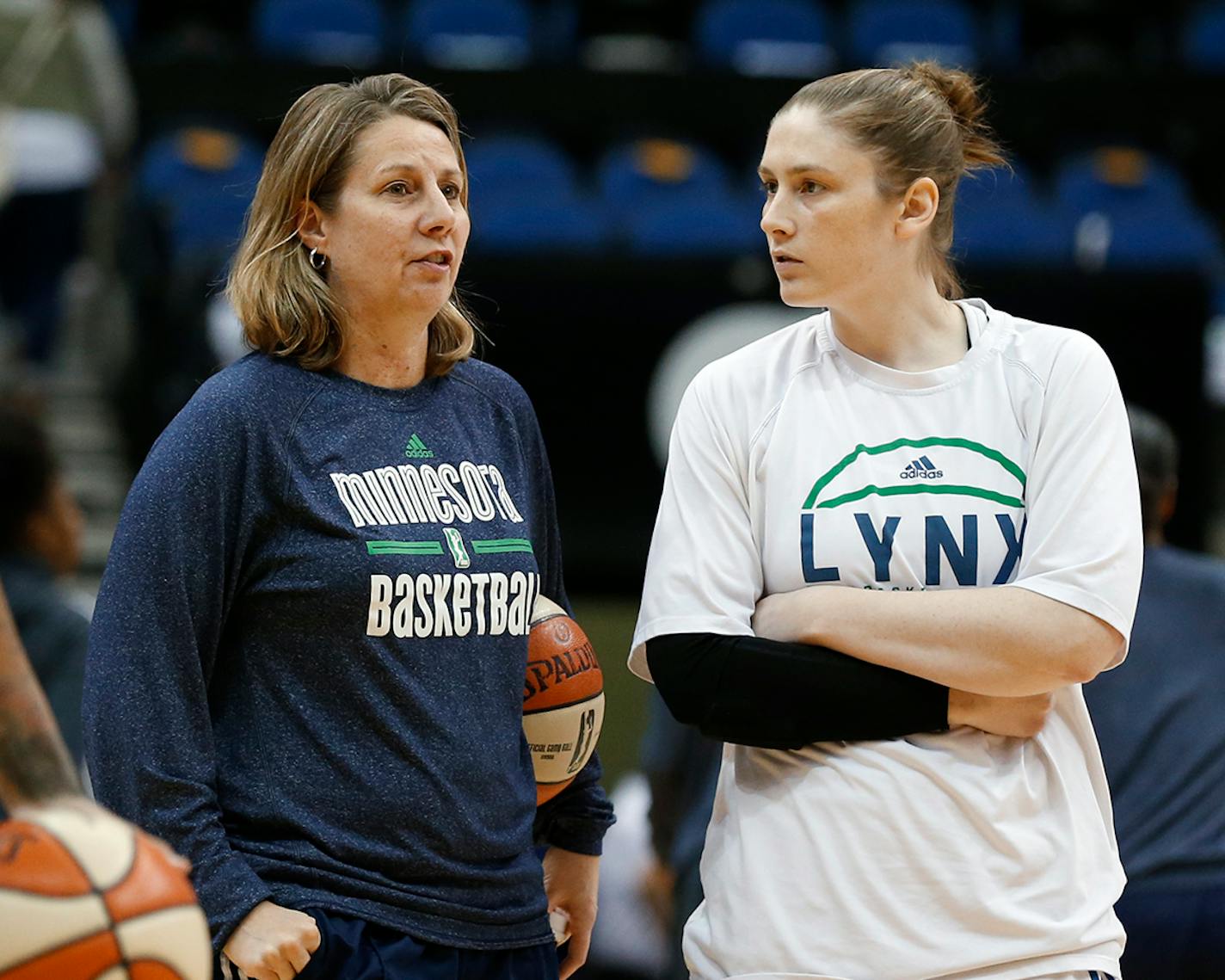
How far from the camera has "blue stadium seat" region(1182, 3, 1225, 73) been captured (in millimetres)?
12797

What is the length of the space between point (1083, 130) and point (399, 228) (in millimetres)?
10055

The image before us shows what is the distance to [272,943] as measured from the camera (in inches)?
107

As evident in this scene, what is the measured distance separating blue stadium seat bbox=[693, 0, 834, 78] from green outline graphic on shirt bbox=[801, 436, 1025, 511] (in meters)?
9.86

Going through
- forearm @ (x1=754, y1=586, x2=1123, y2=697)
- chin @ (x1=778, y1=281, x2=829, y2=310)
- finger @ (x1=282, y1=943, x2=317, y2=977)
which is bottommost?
finger @ (x1=282, y1=943, x2=317, y2=977)

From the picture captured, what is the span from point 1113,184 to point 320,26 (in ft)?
18.1

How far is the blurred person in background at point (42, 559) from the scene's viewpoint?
4.98 m

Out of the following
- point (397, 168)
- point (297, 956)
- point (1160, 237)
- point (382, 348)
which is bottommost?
point (1160, 237)

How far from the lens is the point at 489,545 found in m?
2.99

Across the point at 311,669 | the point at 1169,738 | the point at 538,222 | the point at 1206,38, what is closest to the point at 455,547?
the point at 311,669

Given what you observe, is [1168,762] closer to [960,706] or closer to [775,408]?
[960,706]

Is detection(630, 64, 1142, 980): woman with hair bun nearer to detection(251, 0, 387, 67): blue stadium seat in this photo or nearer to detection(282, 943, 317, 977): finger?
detection(282, 943, 317, 977): finger

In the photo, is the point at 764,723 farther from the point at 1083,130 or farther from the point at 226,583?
the point at 1083,130

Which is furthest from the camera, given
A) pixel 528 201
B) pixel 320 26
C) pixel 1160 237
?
pixel 320 26

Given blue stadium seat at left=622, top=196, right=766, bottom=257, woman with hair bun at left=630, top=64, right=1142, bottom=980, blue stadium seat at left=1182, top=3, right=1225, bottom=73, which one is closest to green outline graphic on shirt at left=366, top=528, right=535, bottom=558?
woman with hair bun at left=630, top=64, right=1142, bottom=980
